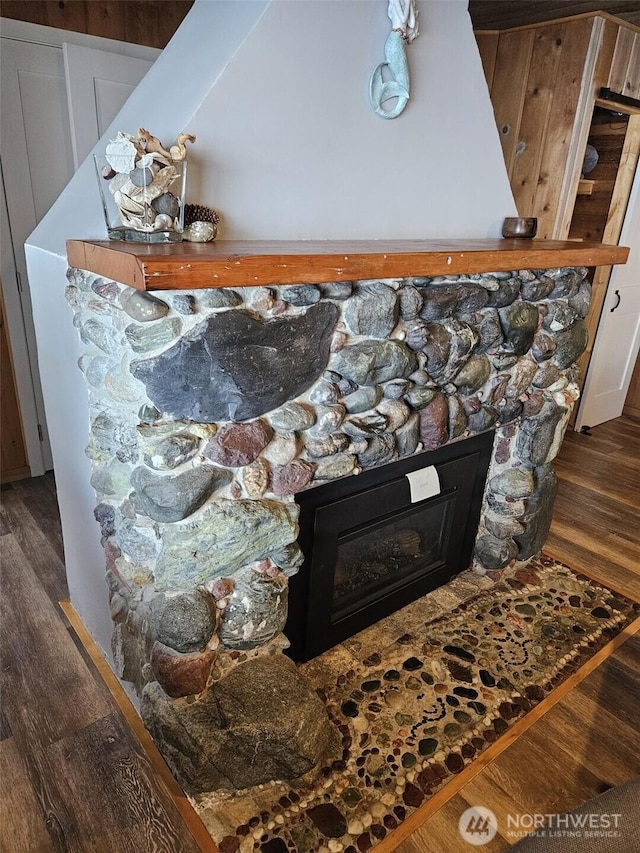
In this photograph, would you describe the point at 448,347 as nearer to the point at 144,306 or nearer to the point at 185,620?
the point at 144,306

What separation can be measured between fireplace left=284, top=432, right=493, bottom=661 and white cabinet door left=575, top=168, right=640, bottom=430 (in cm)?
205

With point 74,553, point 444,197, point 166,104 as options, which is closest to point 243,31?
point 166,104

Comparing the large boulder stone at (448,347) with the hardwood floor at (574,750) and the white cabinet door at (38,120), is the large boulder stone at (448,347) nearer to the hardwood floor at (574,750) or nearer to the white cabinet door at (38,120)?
the hardwood floor at (574,750)

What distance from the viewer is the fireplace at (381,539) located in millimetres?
1771

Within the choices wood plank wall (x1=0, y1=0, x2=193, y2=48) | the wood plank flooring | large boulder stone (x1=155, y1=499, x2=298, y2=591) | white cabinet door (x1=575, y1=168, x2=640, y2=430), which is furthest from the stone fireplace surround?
→ white cabinet door (x1=575, y1=168, x2=640, y2=430)

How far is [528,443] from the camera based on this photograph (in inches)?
90.6

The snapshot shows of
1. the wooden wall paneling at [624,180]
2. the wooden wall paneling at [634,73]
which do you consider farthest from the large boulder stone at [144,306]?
the wooden wall paneling at [624,180]

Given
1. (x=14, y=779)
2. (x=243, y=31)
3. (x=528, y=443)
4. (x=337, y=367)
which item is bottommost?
(x=14, y=779)

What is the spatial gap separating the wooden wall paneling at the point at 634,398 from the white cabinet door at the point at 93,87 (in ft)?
12.1

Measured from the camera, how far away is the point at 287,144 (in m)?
1.51

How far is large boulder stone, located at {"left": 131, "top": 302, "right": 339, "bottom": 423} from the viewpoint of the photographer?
4.17 feet

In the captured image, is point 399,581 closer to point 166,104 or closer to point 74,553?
point 74,553

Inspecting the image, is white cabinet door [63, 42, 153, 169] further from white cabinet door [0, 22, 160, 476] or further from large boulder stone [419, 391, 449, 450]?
large boulder stone [419, 391, 449, 450]

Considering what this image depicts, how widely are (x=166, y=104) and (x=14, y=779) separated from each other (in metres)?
1.79
